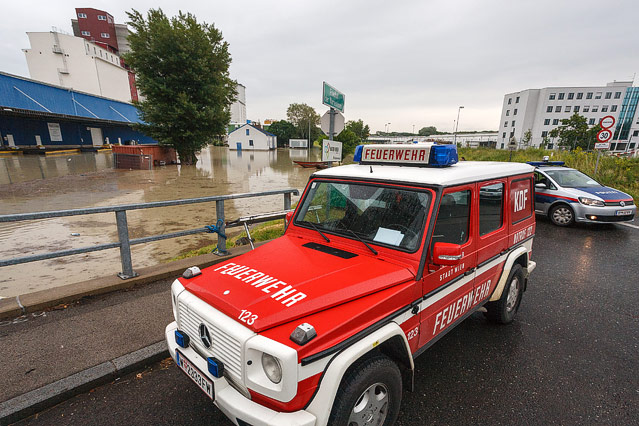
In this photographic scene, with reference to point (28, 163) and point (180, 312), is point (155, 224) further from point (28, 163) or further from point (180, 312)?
point (28, 163)

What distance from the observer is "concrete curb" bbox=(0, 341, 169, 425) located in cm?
234

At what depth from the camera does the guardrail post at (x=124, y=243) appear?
158 inches

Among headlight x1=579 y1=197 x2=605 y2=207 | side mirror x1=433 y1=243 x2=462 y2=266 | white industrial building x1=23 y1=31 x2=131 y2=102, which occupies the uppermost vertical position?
white industrial building x1=23 y1=31 x2=131 y2=102

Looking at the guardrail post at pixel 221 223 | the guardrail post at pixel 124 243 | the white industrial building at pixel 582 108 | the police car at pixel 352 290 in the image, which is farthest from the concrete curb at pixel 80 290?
the white industrial building at pixel 582 108

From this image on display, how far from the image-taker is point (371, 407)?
204 centimetres

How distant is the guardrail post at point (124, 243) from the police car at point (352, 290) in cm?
227

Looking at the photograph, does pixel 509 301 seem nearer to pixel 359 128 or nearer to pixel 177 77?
pixel 177 77

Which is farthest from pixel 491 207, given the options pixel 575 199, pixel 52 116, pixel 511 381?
pixel 52 116

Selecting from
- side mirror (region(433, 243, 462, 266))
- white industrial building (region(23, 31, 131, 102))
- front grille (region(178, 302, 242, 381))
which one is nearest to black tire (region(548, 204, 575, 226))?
side mirror (region(433, 243, 462, 266))

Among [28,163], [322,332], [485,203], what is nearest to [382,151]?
[485,203]

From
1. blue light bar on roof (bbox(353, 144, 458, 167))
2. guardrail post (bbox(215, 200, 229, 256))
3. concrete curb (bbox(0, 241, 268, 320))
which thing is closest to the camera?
blue light bar on roof (bbox(353, 144, 458, 167))

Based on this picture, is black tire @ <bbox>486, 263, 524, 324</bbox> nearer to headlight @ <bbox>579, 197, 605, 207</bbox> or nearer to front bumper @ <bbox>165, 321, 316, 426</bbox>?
front bumper @ <bbox>165, 321, 316, 426</bbox>

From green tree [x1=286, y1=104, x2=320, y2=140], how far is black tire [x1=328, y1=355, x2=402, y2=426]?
10518 centimetres

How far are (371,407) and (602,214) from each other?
31.3 feet
